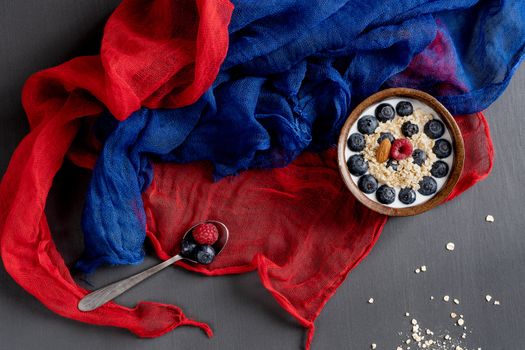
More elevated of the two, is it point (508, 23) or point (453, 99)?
point (508, 23)

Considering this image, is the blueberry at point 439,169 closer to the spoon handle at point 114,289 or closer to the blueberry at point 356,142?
the blueberry at point 356,142

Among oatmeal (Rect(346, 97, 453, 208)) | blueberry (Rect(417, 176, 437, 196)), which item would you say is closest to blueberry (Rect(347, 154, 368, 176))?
oatmeal (Rect(346, 97, 453, 208))

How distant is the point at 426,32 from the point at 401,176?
25cm

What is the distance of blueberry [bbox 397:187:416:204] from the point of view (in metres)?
1.03

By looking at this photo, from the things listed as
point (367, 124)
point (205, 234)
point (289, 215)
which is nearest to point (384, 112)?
point (367, 124)

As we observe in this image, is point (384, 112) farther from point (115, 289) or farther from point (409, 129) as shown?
point (115, 289)

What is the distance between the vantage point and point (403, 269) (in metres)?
1.11

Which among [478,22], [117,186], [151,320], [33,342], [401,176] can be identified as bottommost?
[33,342]

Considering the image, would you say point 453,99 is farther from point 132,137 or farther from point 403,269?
point 132,137

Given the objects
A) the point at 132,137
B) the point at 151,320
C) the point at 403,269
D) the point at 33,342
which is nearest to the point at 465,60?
the point at 403,269

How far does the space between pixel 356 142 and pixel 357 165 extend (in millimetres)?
40

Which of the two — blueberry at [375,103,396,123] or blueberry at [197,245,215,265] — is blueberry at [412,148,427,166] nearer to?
blueberry at [375,103,396,123]

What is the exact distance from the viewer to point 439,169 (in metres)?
1.04

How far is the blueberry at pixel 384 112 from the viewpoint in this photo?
1.04 m
